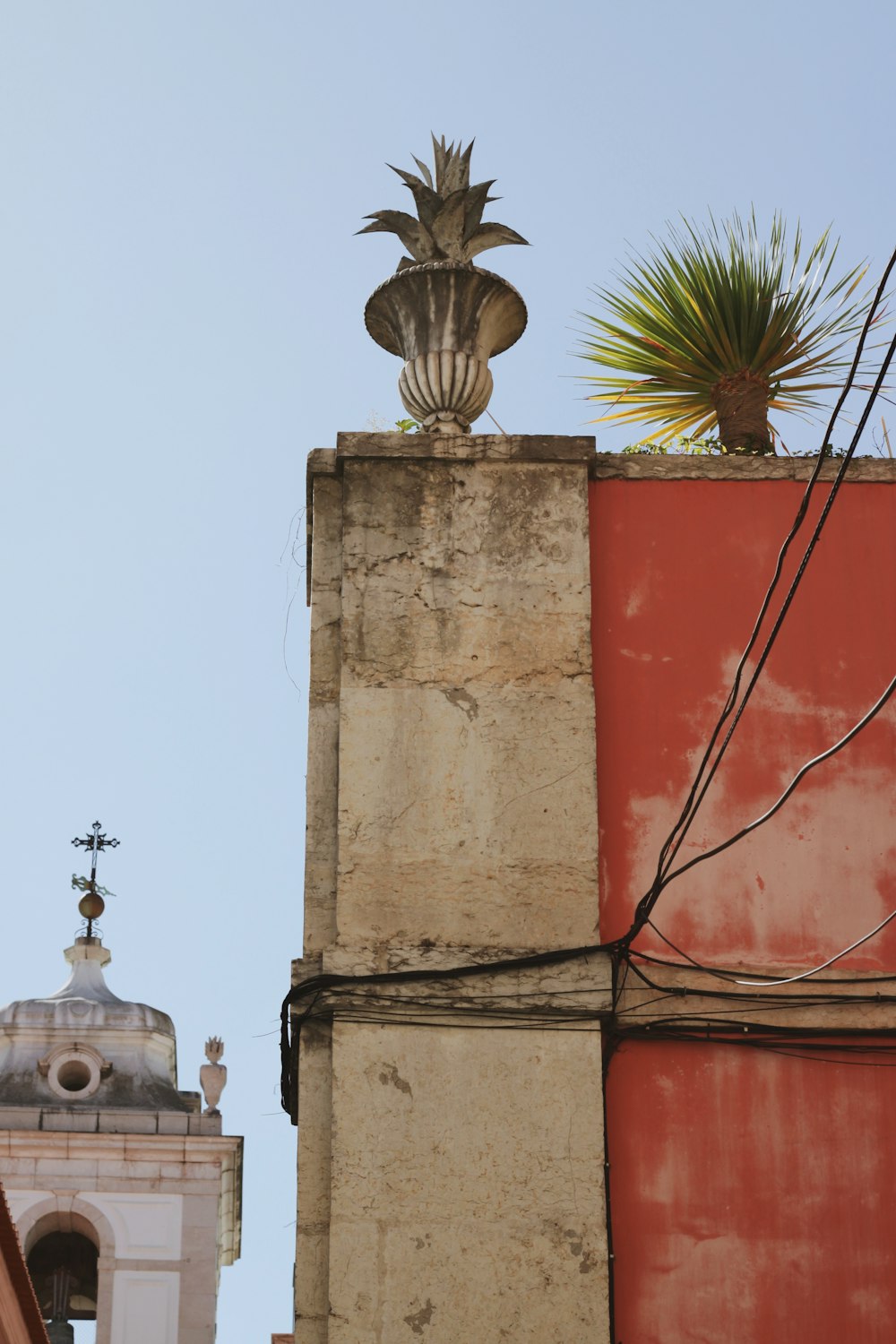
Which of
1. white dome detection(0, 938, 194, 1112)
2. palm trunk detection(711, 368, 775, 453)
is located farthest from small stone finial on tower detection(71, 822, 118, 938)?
palm trunk detection(711, 368, 775, 453)

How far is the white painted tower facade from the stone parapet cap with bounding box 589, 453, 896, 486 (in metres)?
19.1

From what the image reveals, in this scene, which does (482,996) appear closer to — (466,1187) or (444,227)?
(466,1187)

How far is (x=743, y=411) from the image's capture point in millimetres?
9836

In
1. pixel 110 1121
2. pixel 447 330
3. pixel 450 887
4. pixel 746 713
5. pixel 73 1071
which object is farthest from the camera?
pixel 73 1071

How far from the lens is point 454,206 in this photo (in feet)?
32.2

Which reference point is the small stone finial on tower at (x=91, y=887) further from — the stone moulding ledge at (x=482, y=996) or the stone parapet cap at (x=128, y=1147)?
the stone moulding ledge at (x=482, y=996)

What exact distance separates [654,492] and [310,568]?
48.2 inches

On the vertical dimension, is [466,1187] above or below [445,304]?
below

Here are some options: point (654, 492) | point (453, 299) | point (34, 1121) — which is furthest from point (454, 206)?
point (34, 1121)

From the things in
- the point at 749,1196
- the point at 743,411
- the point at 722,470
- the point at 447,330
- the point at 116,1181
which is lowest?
the point at 749,1196

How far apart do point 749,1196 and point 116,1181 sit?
69.6 feet

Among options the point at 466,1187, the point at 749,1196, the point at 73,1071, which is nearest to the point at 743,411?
the point at 749,1196

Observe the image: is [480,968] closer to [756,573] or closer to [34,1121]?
[756,573]

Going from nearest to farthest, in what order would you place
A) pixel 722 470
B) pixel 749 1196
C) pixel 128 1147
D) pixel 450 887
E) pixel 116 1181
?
pixel 749 1196
pixel 450 887
pixel 722 470
pixel 116 1181
pixel 128 1147
